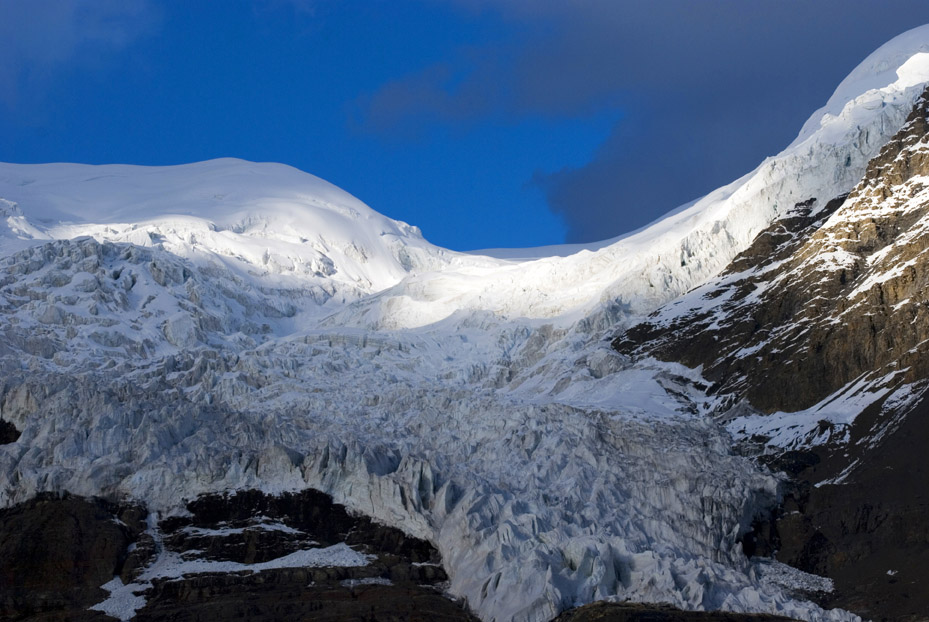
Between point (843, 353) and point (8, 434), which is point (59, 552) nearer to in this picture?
point (8, 434)

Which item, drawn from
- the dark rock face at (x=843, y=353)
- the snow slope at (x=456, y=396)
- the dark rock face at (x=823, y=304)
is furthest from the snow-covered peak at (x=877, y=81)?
the dark rock face at (x=823, y=304)

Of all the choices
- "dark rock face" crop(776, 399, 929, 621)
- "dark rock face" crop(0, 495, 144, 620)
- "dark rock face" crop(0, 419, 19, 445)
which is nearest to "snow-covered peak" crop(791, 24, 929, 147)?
"dark rock face" crop(776, 399, 929, 621)

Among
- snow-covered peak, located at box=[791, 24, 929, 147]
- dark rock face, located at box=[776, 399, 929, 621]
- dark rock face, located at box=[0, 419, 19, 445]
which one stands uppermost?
snow-covered peak, located at box=[791, 24, 929, 147]

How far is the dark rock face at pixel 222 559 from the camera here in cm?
11156

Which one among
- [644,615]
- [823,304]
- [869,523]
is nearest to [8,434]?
[644,615]

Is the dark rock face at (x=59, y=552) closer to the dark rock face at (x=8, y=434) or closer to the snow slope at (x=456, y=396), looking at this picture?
the snow slope at (x=456, y=396)

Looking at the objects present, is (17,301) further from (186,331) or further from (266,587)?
(266,587)

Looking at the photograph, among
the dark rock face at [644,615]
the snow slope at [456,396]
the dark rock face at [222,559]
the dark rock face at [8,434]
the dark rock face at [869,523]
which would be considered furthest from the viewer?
the dark rock face at [8,434]

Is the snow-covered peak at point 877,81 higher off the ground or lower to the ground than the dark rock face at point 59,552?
higher

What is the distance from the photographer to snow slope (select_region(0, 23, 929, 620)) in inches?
4360

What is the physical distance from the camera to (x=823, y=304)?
13550 centimetres

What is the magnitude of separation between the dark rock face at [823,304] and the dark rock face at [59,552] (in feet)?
178

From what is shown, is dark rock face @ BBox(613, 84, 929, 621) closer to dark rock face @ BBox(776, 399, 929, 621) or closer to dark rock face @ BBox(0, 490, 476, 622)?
dark rock face @ BBox(776, 399, 929, 621)

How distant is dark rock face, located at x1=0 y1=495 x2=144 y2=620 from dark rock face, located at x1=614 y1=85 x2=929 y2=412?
5439 cm
